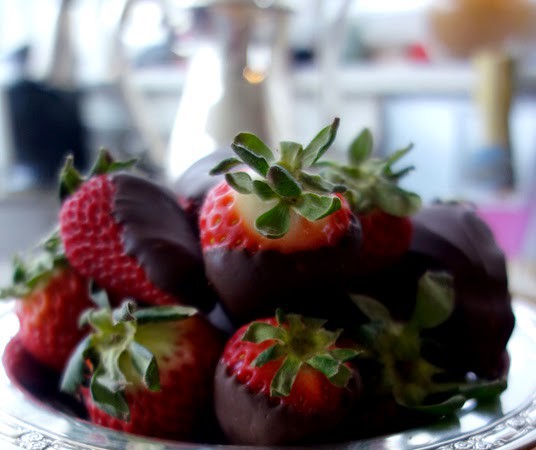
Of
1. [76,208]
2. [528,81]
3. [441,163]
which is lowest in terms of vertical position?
[441,163]

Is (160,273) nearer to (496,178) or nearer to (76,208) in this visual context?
(76,208)

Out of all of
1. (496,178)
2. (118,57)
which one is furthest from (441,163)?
(118,57)

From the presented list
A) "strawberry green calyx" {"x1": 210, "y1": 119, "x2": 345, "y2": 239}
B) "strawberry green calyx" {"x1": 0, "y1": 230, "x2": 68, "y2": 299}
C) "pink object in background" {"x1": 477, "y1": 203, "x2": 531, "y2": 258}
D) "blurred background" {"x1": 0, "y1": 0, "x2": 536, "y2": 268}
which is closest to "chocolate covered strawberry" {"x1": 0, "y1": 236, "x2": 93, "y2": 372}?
"strawberry green calyx" {"x1": 0, "y1": 230, "x2": 68, "y2": 299}

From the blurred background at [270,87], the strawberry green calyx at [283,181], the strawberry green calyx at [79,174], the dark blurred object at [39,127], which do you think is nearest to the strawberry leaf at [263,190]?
the strawberry green calyx at [283,181]

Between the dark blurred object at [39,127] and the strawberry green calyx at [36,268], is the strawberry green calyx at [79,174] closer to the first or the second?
the strawberry green calyx at [36,268]

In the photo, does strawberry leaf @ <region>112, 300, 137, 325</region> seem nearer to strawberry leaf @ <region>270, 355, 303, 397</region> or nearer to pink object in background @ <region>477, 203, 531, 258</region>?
strawberry leaf @ <region>270, 355, 303, 397</region>
